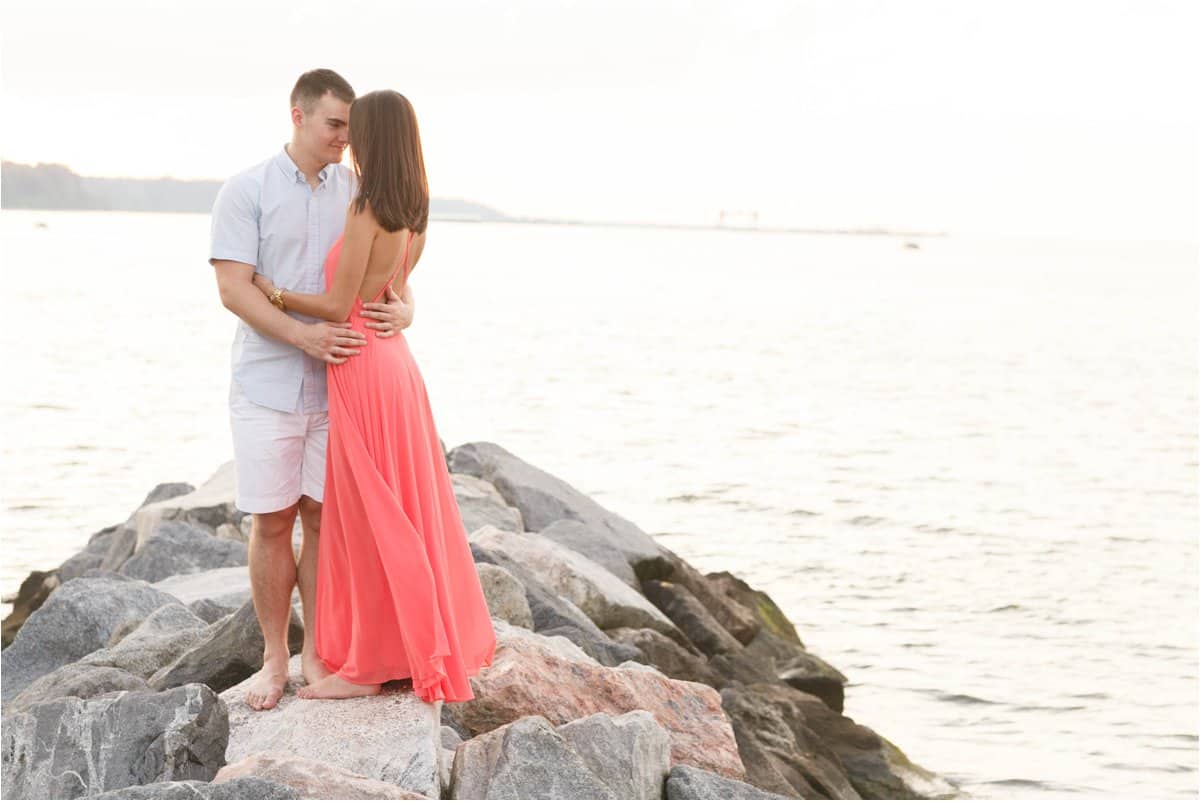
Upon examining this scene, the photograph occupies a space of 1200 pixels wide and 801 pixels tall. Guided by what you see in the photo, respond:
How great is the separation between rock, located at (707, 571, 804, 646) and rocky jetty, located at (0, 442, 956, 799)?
3.00 feet

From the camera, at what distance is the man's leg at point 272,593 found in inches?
207

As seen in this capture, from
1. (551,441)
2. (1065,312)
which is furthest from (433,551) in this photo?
(1065,312)

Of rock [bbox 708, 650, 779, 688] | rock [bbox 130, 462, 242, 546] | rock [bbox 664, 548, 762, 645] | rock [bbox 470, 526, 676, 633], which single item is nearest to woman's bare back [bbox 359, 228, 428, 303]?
rock [bbox 470, 526, 676, 633]

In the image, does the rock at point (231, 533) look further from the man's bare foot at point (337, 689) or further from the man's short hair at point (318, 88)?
the man's short hair at point (318, 88)

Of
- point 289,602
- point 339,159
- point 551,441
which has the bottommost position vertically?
point 551,441

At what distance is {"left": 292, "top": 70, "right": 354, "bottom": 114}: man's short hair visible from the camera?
5.00 meters

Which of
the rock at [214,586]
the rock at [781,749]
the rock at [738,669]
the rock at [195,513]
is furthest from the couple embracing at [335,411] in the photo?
the rock at [195,513]

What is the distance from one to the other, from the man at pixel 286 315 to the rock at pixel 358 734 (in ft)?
0.47

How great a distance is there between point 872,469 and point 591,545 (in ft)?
A: 38.9

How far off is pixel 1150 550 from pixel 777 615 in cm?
713

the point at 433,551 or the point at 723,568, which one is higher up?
the point at 433,551

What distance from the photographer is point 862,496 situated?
19.2 meters

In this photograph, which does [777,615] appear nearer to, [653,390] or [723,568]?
[723,568]

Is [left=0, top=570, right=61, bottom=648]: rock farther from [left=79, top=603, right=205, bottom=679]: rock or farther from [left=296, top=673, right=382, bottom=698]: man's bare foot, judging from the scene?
[left=296, top=673, right=382, bottom=698]: man's bare foot
